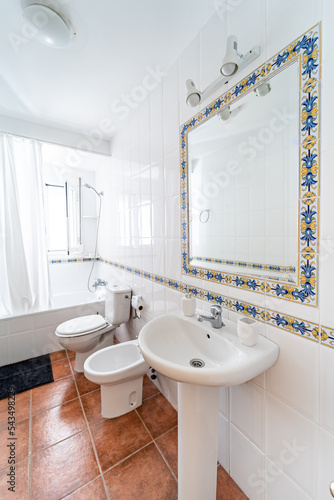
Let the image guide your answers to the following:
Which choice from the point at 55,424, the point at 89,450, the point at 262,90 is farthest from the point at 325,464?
the point at 55,424

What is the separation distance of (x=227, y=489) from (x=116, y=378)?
2.48ft

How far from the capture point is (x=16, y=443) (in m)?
1.18

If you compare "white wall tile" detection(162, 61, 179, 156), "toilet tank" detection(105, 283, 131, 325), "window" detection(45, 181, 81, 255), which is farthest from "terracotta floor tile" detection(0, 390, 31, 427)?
"white wall tile" detection(162, 61, 179, 156)

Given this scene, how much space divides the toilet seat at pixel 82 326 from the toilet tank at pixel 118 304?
10cm

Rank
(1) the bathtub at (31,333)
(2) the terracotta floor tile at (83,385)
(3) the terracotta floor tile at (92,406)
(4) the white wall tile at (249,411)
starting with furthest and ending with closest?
(1) the bathtub at (31,333)
(2) the terracotta floor tile at (83,385)
(3) the terracotta floor tile at (92,406)
(4) the white wall tile at (249,411)

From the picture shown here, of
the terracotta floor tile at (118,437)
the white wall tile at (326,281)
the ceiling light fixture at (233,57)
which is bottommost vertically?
the terracotta floor tile at (118,437)

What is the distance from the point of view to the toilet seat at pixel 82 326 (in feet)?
5.35

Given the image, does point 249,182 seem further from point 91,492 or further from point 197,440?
point 91,492

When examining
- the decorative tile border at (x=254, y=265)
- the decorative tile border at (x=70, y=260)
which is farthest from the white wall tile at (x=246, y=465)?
the decorative tile border at (x=70, y=260)

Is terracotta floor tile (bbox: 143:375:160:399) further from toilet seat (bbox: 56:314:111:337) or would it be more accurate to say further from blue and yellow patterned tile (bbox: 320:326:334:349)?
blue and yellow patterned tile (bbox: 320:326:334:349)

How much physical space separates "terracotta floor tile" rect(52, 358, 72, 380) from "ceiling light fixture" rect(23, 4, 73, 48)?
240 centimetres

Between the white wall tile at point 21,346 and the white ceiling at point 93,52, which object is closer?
the white ceiling at point 93,52

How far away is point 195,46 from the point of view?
110cm

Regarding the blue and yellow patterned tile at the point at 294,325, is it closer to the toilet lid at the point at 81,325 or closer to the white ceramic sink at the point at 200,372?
the white ceramic sink at the point at 200,372
